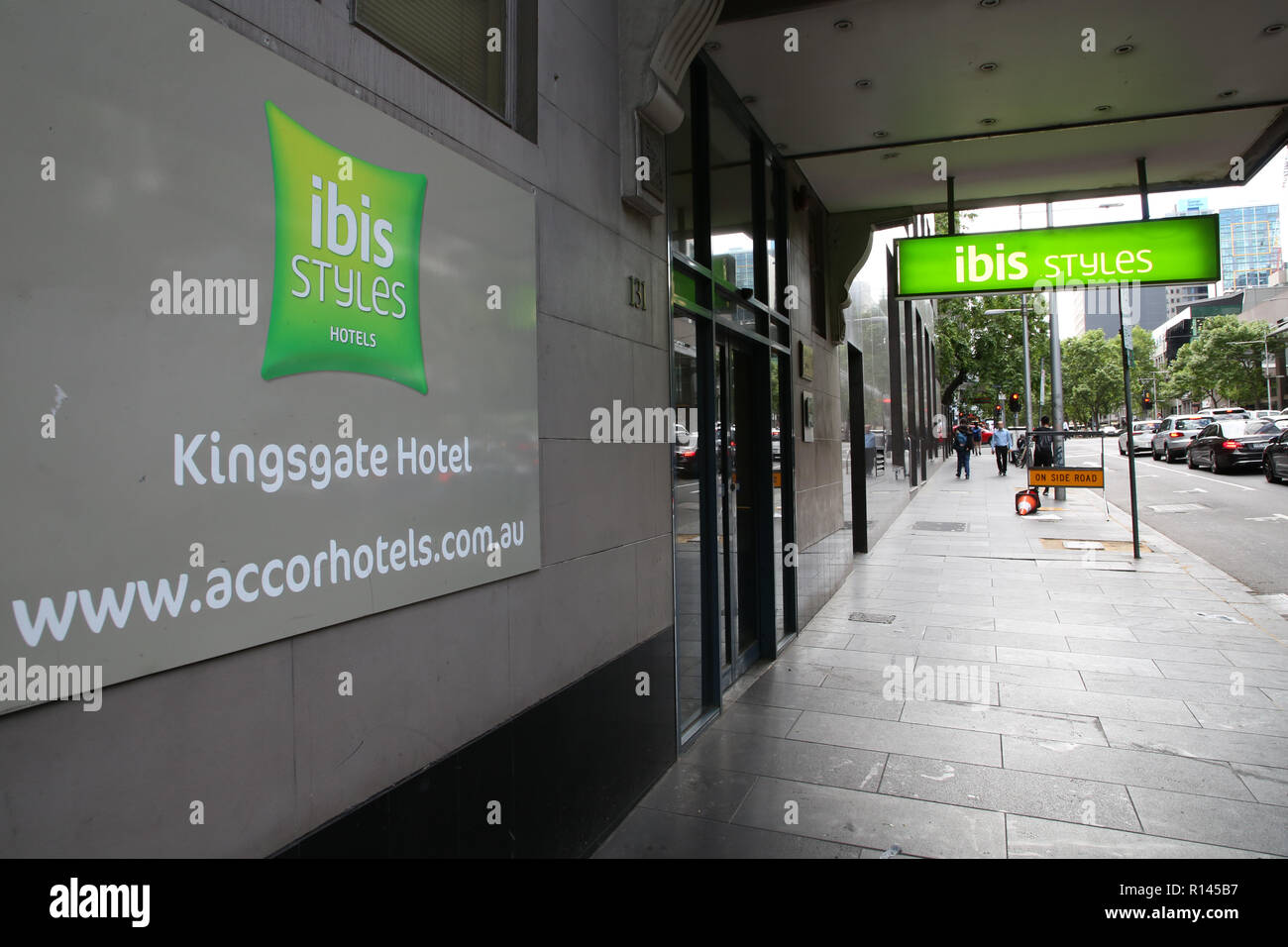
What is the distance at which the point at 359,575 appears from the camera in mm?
2201

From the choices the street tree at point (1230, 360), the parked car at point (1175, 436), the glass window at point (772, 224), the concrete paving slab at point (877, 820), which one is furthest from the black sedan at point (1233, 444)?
the street tree at point (1230, 360)

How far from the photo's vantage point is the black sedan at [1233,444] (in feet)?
77.3

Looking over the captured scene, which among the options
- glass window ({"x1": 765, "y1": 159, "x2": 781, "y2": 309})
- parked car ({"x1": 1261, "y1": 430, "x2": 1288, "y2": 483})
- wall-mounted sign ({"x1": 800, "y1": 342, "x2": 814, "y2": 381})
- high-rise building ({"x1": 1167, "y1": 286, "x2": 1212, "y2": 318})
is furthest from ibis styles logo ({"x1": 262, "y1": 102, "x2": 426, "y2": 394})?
high-rise building ({"x1": 1167, "y1": 286, "x2": 1212, "y2": 318})

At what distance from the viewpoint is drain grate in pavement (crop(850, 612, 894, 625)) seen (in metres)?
7.85

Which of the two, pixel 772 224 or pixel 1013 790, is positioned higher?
pixel 772 224

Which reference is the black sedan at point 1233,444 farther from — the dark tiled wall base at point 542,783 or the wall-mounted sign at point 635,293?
the dark tiled wall base at point 542,783

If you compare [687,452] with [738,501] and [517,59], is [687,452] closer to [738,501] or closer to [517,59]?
[738,501]

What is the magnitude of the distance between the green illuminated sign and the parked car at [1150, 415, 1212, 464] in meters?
26.9

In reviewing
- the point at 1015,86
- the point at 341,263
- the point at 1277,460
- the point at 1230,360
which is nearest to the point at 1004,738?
the point at 341,263

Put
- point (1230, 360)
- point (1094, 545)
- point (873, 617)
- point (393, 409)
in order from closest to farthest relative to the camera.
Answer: point (393, 409)
point (873, 617)
point (1094, 545)
point (1230, 360)

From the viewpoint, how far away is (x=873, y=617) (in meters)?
8.05

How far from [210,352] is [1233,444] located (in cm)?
2884

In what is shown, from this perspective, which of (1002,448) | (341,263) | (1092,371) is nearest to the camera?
(341,263)

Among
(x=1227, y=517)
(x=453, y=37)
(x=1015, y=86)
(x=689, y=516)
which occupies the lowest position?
(x=1227, y=517)
